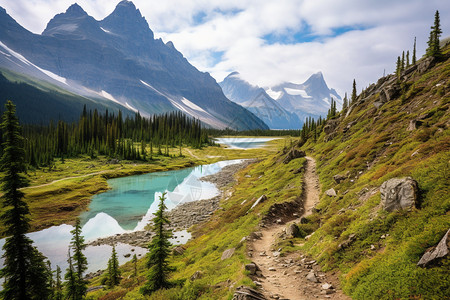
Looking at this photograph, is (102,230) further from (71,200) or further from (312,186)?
(312,186)

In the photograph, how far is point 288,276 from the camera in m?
13.3

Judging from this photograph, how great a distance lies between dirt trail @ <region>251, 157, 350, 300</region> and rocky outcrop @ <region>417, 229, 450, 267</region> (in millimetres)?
3704

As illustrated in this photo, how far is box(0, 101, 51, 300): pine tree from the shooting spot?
16859 millimetres

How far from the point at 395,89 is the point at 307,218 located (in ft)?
135

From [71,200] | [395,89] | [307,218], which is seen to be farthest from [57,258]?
[395,89]

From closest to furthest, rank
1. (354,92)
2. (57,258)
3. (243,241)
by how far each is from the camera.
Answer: (243,241), (57,258), (354,92)

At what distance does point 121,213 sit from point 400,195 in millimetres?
51874

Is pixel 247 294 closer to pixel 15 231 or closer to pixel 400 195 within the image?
pixel 400 195

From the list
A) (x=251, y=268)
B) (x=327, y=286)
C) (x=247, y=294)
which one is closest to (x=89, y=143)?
(x=251, y=268)

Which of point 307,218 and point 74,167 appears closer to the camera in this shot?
point 307,218

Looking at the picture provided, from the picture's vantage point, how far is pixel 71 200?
190ft

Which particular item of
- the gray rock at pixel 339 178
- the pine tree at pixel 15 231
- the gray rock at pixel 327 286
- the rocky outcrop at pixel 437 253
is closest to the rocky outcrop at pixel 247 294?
the gray rock at pixel 327 286

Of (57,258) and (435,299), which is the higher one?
(435,299)

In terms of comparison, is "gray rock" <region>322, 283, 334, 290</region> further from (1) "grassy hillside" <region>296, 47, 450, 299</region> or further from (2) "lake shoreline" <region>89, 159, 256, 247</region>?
(2) "lake shoreline" <region>89, 159, 256, 247</region>
